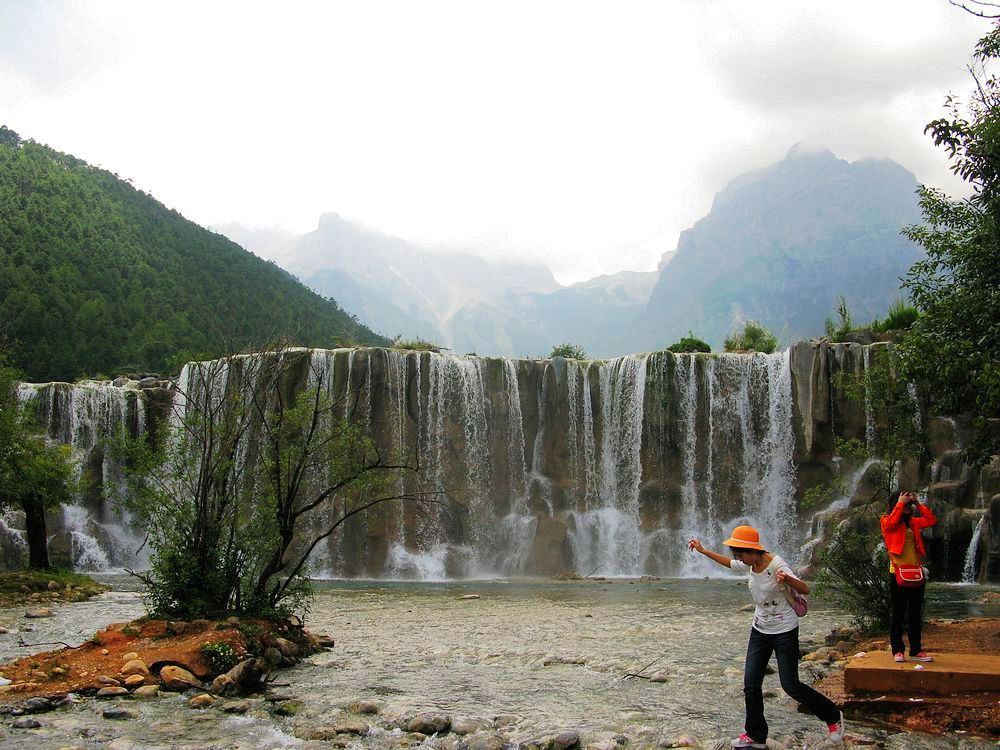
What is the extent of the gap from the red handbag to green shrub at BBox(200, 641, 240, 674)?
7.35m

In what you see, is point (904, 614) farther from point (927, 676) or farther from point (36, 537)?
point (36, 537)

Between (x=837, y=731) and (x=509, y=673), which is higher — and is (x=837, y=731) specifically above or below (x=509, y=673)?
above

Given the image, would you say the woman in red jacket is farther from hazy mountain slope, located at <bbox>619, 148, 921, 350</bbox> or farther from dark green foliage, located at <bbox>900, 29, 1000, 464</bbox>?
hazy mountain slope, located at <bbox>619, 148, 921, 350</bbox>

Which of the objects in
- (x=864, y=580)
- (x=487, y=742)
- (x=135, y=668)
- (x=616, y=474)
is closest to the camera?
(x=487, y=742)

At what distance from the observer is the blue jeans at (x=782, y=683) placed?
673 cm

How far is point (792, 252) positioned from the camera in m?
147

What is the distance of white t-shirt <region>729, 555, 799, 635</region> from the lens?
22.1 feet

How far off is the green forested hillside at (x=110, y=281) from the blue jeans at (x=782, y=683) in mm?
40484

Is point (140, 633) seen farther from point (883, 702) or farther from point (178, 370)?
point (178, 370)

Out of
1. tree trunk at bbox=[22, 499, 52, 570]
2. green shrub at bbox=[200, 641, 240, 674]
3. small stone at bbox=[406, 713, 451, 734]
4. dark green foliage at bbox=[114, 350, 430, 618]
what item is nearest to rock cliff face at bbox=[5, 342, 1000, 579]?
tree trunk at bbox=[22, 499, 52, 570]

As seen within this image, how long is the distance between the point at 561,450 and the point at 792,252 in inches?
4854

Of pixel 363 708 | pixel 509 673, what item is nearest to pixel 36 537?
pixel 509 673

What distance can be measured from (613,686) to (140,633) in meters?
5.89

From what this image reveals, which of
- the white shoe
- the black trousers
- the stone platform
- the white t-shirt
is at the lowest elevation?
the white shoe
